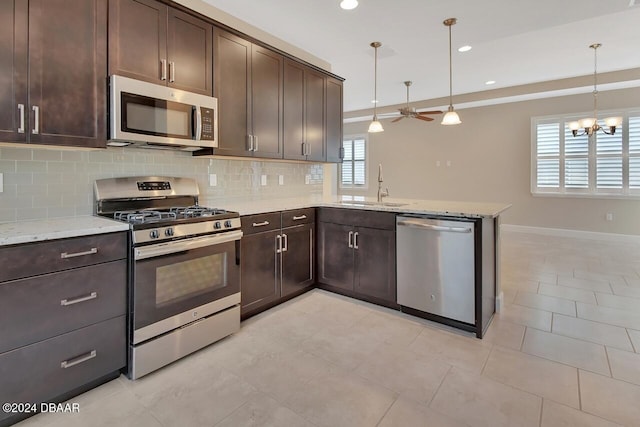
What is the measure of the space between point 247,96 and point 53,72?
1.44m

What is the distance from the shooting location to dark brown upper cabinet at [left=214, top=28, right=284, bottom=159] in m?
2.79

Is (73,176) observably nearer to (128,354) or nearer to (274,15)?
(128,354)

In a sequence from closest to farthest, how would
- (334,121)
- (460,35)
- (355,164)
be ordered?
(460,35) < (334,121) < (355,164)

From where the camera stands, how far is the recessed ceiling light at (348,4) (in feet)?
9.55

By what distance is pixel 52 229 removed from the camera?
5.64ft

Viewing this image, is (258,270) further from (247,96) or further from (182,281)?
(247,96)

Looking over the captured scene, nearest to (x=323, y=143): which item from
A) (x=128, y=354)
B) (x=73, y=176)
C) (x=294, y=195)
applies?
(x=294, y=195)

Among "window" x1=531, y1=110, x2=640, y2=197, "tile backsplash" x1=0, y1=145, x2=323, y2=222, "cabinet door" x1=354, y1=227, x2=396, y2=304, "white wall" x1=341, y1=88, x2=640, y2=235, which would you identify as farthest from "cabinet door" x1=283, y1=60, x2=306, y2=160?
"window" x1=531, y1=110, x2=640, y2=197

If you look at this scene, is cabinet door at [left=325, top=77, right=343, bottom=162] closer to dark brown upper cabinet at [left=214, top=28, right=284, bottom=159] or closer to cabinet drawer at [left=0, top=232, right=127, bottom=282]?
dark brown upper cabinet at [left=214, top=28, right=284, bottom=159]

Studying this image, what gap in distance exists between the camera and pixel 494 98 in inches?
254

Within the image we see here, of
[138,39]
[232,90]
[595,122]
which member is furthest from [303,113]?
[595,122]

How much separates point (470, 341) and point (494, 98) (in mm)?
5598

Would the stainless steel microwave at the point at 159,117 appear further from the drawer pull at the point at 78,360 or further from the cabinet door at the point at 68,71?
the drawer pull at the point at 78,360

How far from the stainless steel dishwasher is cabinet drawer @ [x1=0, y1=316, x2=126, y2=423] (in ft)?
6.83
